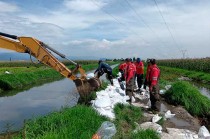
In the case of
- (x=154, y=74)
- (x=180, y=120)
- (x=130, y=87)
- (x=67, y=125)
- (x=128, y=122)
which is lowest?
(x=180, y=120)

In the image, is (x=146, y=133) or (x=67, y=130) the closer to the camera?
(x=67, y=130)

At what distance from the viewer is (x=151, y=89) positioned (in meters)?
11.9

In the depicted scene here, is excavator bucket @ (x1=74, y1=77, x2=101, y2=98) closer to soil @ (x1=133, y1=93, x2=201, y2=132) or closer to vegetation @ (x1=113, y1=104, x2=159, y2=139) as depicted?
vegetation @ (x1=113, y1=104, x2=159, y2=139)

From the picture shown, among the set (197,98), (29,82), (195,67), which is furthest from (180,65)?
(197,98)

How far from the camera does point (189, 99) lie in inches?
537

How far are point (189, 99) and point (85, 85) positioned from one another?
4.46 metres

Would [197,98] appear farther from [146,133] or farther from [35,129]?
[35,129]

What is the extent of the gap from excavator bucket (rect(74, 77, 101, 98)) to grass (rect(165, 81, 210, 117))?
3737mm

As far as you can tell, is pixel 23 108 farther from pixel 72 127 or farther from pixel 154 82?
pixel 72 127

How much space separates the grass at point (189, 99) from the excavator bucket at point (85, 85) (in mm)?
3737

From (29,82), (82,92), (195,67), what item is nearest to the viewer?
(82,92)

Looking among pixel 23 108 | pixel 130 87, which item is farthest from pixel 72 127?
pixel 23 108

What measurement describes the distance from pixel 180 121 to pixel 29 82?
1759 centimetres

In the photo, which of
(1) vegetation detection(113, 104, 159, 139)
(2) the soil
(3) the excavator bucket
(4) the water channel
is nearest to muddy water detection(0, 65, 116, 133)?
(4) the water channel
